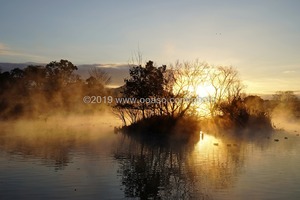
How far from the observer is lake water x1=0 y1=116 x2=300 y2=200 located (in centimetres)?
1243

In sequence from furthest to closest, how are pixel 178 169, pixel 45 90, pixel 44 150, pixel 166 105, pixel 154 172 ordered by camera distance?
pixel 45 90 → pixel 166 105 → pixel 44 150 → pixel 178 169 → pixel 154 172

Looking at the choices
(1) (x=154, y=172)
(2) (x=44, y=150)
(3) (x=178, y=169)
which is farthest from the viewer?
(2) (x=44, y=150)

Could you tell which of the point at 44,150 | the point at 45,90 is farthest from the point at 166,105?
the point at 45,90

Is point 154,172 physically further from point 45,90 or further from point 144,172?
point 45,90

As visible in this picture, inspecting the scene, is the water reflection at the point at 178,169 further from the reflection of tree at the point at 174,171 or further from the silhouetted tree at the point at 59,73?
the silhouetted tree at the point at 59,73

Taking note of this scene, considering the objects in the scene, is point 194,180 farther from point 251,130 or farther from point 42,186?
point 251,130

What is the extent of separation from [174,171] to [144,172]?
4.36 feet

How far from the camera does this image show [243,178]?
49.7 feet

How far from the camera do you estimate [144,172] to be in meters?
16.3

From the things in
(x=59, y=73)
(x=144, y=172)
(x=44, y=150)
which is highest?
(x=59, y=73)

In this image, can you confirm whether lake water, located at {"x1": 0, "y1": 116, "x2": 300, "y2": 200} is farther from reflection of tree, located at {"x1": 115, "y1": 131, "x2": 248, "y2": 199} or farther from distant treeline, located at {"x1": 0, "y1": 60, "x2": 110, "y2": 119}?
distant treeline, located at {"x1": 0, "y1": 60, "x2": 110, "y2": 119}

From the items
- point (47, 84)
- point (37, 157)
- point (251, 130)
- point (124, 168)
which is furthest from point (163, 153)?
point (47, 84)

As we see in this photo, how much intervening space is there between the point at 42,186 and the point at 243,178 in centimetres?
784

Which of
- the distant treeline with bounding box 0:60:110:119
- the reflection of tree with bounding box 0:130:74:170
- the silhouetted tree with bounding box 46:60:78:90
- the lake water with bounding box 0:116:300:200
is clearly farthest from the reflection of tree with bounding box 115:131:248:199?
the silhouetted tree with bounding box 46:60:78:90
